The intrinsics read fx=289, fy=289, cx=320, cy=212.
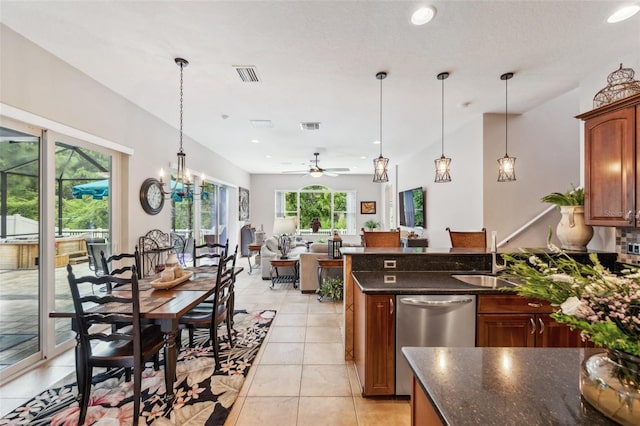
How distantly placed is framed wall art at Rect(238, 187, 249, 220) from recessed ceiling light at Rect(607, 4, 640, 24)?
8.61 m

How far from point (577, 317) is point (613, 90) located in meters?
2.73

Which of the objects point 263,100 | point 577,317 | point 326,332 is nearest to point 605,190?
point 577,317

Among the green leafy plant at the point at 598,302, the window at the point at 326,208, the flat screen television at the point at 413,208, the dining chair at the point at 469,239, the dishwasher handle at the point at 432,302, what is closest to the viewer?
the green leafy plant at the point at 598,302

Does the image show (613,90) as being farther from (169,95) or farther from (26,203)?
(26,203)

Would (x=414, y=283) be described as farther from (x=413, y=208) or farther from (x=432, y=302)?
(x=413, y=208)

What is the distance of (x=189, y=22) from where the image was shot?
2262 millimetres

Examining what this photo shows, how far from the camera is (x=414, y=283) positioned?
93.9 inches

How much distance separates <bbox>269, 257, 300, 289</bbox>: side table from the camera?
5652mm

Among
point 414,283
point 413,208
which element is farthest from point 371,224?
point 414,283

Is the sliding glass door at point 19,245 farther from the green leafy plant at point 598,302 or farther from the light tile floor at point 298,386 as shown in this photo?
the green leafy plant at point 598,302

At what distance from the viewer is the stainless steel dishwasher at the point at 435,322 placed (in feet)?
7.22

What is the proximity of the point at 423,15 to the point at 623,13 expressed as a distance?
1503 mm

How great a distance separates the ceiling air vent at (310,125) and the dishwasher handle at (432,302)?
346 centimetres

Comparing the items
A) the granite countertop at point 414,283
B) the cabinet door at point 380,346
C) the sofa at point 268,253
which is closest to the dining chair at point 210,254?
the sofa at point 268,253
